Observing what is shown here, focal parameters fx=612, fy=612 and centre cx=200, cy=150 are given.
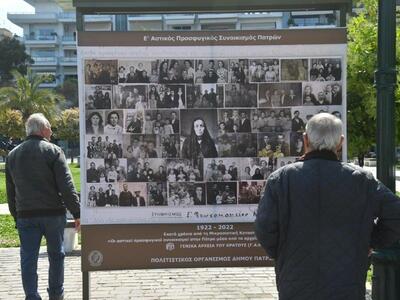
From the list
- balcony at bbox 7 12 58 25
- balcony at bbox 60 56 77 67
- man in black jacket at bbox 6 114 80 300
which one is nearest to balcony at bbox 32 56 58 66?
balcony at bbox 60 56 77 67

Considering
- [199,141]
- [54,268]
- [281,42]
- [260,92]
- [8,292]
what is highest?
[281,42]

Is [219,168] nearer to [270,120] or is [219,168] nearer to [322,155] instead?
[270,120]

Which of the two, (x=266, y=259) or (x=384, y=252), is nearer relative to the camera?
(x=384, y=252)

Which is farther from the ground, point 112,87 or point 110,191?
point 112,87

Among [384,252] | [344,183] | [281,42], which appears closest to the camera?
[344,183]

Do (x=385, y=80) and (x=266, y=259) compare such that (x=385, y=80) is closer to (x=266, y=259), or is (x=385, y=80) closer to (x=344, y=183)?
(x=344, y=183)

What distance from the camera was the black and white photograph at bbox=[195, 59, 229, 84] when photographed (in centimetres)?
553

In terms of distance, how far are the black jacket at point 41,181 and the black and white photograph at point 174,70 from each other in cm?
129

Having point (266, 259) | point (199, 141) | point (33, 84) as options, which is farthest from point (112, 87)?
point (33, 84)

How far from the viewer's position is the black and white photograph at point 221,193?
5.58 meters

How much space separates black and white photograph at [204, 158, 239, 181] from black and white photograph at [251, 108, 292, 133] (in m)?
0.36

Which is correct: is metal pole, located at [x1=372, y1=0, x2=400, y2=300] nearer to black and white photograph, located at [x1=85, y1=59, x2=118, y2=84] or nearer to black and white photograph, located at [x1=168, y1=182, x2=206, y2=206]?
black and white photograph, located at [x1=168, y1=182, x2=206, y2=206]

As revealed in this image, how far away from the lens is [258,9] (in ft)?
18.9

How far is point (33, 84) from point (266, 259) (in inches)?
1839
